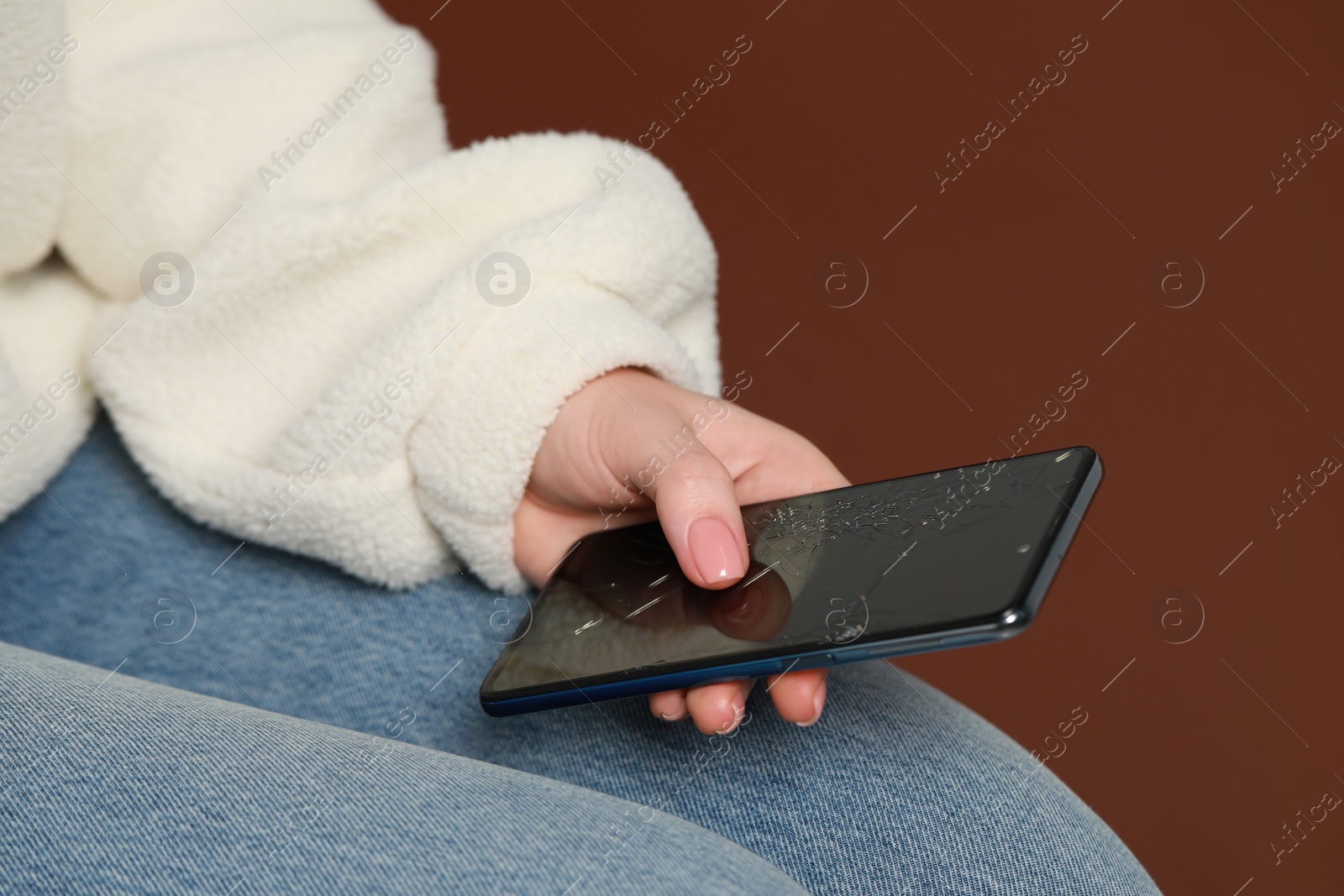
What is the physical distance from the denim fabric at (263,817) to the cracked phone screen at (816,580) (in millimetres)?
77

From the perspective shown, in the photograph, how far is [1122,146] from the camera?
1.00 m

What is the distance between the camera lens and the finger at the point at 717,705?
0.39m

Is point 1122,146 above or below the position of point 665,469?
above

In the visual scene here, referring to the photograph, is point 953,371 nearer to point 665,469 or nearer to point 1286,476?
point 1286,476

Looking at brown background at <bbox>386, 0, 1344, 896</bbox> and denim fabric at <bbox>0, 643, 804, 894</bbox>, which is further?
brown background at <bbox>386, 0, 1344, 896</bbox>

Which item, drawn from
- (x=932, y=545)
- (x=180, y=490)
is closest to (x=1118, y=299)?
(x=932, y=545)

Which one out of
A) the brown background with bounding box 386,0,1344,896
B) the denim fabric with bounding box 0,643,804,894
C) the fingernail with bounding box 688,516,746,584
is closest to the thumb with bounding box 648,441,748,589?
the fingernail with bounding box 688,516,746,584

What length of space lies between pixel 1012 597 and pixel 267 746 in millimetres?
250

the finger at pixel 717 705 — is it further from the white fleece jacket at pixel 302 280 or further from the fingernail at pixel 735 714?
the white fleece jacket at pixel 302 280

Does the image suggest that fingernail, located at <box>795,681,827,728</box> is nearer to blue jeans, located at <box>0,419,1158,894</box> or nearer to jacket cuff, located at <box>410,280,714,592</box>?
blue jeans, located at <box>0,419,1158,894</box>

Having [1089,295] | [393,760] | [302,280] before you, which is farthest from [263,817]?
[1089,295]

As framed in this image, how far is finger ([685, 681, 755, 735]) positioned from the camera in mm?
388

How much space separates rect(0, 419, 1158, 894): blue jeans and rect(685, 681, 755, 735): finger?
0.08ft

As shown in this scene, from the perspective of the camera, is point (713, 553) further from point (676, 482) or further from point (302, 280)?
point (302, 280)
